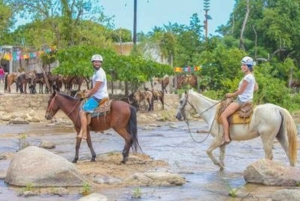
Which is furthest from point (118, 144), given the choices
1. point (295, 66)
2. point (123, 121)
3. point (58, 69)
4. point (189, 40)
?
point (295, 66)

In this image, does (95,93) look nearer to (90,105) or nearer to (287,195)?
(90,105)

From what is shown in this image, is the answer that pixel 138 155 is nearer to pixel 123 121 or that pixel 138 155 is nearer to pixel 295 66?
pixel 123 121

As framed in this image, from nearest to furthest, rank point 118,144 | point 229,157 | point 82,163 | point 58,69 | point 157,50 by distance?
point 82,163 → point 229,157 → point 118,144 → point 58,69 → point 157,50

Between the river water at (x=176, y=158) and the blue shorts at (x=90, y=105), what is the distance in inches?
67.6

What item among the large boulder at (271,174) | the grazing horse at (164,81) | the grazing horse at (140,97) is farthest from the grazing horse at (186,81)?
the large boulder at (271,174)

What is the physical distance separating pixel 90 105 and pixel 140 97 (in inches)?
911

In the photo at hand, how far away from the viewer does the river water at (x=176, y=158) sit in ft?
31.8

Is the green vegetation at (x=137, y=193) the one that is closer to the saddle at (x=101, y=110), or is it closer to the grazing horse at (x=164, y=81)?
the saddle at (x=101, y=110)

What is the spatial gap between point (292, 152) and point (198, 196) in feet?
9.86

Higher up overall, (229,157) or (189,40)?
(189,40)

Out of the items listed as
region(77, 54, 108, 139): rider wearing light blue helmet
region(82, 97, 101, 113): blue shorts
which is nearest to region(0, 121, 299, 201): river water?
region(77, 54, 108, 139): rider wearing light blue helmet

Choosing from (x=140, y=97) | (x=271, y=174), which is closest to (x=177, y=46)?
(x=140, y=97)

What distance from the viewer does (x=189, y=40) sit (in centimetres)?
5159

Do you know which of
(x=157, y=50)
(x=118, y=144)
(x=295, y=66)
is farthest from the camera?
(x=295, y=66)
